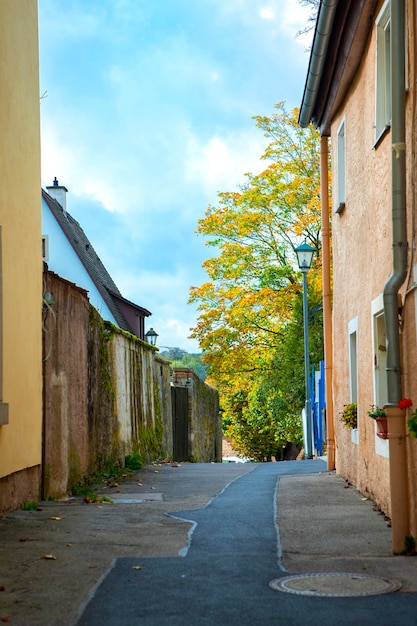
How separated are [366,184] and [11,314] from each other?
4.04 m

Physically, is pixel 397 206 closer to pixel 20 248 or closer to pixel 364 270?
pixel 364 270

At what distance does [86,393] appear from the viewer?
41.2 feet

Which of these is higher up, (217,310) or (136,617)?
(217,310)

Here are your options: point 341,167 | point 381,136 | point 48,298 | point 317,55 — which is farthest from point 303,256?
Answer: point 381,136

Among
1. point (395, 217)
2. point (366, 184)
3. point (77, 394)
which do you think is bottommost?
point (77, 394)

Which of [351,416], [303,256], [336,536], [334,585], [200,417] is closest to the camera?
[334,585]

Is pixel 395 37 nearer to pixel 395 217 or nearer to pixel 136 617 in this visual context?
pixel 395 217

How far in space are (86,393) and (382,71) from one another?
5792mm

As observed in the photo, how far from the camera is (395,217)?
7.37m

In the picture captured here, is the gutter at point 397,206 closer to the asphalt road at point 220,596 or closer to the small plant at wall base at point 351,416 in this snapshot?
the asphalt road at point 220,596

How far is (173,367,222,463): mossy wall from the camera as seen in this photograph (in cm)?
2450

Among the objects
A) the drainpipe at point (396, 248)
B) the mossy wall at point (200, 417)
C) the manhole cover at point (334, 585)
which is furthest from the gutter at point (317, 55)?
the mossy wall at point (200, 417)

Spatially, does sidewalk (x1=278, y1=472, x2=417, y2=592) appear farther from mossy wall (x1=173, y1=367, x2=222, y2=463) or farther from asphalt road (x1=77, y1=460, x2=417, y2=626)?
mossy wall (x1=173, y1=367, x2=222, y2=463)

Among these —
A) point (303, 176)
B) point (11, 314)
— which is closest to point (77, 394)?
point (11, 314)
